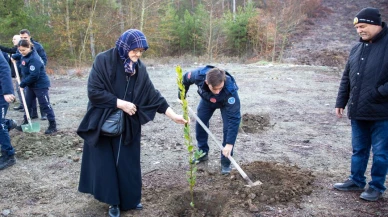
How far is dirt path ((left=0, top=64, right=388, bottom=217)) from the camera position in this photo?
364 cm

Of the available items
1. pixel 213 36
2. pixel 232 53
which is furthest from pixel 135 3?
pixel 232 53

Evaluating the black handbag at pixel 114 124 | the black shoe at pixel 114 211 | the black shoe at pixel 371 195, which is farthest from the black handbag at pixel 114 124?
the black shoe at pixel 371 195

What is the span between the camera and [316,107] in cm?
799

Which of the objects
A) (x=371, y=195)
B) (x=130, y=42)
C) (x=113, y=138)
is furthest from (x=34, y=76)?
(x=371, y=195)

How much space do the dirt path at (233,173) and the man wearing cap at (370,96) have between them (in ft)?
1.29

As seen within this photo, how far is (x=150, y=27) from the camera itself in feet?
80.3

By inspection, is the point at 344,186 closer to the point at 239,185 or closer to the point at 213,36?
the point at 239,185

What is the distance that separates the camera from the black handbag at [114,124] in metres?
3.04

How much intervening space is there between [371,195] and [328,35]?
23734mm

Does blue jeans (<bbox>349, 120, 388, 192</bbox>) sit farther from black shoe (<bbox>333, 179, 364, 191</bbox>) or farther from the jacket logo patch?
the jacket logo patch

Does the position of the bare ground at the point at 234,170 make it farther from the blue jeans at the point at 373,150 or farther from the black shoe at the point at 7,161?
the blue jeans at the point at 373,150

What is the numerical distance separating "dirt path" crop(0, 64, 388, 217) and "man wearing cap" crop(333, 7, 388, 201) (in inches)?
Result: 15.4

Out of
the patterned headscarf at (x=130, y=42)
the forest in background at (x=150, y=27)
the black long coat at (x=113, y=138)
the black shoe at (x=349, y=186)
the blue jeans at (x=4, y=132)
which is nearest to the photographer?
the patterned headscarf at (x=130, y=42)

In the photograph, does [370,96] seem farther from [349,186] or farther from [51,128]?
[51,128]
